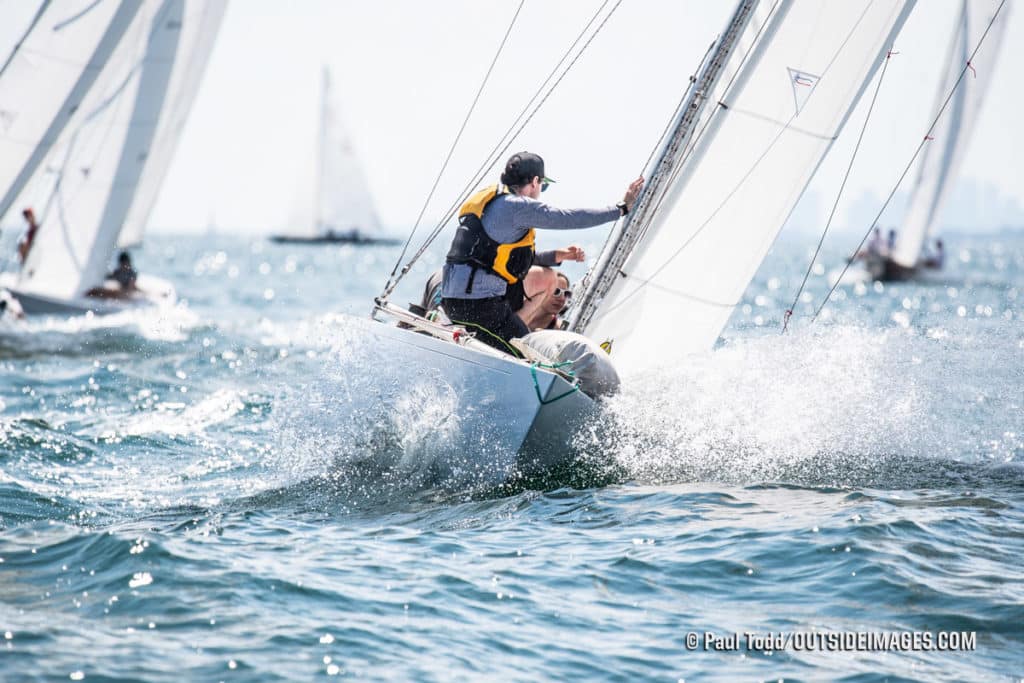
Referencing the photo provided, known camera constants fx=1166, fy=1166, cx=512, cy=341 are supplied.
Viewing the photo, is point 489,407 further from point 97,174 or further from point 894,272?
point 894,272

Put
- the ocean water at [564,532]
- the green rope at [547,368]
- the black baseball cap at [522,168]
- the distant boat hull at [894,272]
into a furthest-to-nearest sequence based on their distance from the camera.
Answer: the distant boat hull at [894,272], the black baseball cap at [522,168], the green rope at [547,368], the ocean water at [564,532]

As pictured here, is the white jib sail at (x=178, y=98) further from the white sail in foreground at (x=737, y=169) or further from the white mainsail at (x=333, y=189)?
the white mainsail at (x=333, y=189)

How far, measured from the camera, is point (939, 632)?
4.38 meters

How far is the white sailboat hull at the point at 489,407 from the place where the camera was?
5.96 m

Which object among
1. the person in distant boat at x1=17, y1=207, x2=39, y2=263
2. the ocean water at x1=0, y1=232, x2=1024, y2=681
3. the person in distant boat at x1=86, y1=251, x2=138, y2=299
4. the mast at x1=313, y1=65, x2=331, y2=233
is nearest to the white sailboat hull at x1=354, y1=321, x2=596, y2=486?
the ocean water at x1=0, y1=232, x2=1024, y2=681

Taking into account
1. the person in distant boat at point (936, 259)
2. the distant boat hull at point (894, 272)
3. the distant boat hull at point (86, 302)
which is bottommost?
the distant boat hull at point (86, 302)

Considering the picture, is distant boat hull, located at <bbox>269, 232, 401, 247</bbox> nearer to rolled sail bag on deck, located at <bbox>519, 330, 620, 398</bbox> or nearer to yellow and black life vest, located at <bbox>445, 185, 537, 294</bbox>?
yellow and black life vest, located at <bbox>445, 185, 537, 294</bbox>

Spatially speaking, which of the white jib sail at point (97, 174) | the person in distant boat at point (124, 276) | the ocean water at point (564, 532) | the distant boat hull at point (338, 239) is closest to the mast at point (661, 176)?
the ocean water at point (564, 532)

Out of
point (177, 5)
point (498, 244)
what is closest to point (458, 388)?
point (498, 244)

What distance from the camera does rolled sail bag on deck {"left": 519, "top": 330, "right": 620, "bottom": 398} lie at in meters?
6.48

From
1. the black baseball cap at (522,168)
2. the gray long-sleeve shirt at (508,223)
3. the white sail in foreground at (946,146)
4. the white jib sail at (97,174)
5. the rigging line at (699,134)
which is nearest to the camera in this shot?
the gray long-sleeve shirt at (508,223)

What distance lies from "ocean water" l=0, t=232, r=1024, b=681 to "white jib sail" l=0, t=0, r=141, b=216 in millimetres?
4727

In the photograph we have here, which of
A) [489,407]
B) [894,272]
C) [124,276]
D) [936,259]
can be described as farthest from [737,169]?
[936,259]

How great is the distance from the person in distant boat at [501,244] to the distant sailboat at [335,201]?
5306 centimetres
